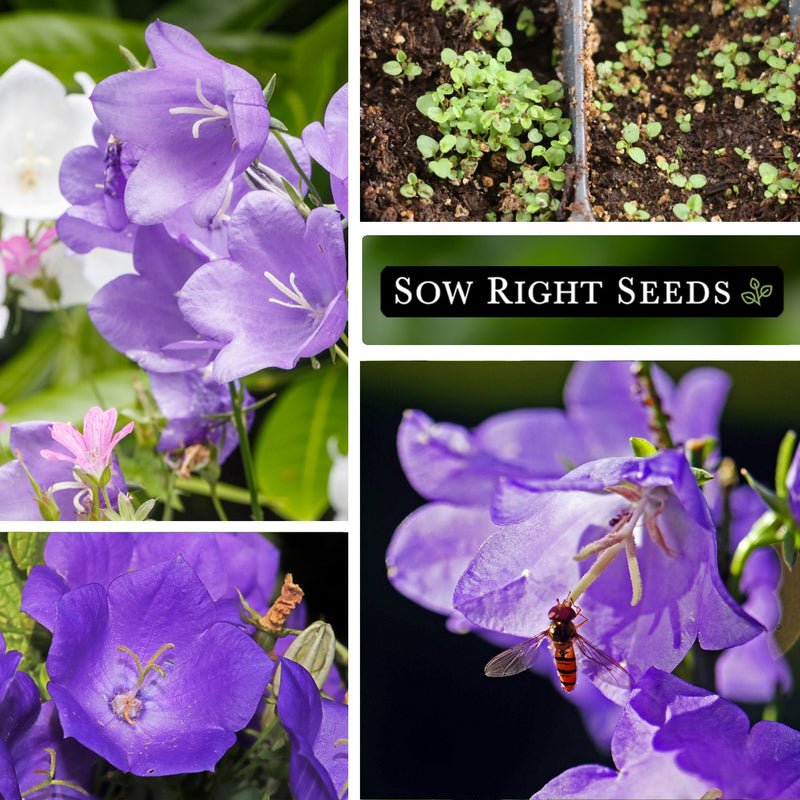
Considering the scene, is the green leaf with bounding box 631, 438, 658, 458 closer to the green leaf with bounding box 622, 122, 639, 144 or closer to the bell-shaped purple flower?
the bell-shaped purple flower

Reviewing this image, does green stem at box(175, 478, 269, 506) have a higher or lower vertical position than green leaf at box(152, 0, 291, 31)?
lower

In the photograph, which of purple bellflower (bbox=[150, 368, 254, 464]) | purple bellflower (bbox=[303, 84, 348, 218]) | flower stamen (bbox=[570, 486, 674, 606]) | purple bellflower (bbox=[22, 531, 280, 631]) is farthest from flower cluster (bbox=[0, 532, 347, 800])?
purple bellflower (bbox=[303, 84, 348, 218])

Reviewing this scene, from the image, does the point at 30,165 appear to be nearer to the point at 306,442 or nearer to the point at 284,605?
the point at 306,442

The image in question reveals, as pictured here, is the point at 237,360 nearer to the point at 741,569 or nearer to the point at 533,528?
the point at 533,528

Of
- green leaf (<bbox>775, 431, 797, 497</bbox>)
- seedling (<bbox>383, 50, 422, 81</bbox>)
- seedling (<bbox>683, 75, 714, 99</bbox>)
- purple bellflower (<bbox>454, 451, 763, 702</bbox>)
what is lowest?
purple bellflower (<bbox>454, 451, 763, 702</bbox>)

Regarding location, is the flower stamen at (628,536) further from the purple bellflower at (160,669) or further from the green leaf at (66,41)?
the green leaf at (66,41)

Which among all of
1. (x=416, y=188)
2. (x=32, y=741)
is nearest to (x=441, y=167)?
(x=416, y=188)
